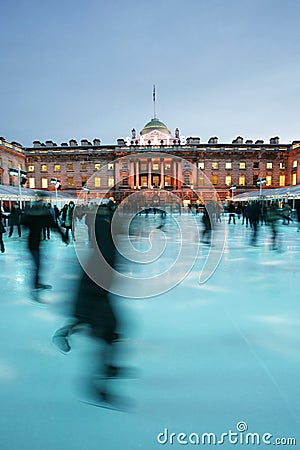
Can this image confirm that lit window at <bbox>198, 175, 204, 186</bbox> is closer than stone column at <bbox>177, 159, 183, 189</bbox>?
Yes

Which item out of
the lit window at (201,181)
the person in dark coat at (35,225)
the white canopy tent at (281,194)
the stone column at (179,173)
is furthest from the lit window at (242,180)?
the person in dark coat at (35,225)

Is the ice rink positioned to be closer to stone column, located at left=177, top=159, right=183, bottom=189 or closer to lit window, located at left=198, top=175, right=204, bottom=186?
lit window, located at left=198, top=175, right=204, bottom=186

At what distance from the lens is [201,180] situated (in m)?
53.7

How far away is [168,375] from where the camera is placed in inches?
85.4

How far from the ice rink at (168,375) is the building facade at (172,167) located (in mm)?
49168

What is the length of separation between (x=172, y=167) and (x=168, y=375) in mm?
56315

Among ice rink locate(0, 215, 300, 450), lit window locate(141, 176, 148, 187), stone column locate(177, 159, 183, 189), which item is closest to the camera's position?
ice rink locate(0, 215, 300, 450)

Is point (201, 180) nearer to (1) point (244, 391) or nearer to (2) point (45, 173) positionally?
(2) point (45, 173)

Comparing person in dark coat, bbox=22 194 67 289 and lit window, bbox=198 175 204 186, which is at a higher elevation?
lit window, bbox=198 175 204 186

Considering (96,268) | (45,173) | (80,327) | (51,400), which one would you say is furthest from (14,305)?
(45,173)

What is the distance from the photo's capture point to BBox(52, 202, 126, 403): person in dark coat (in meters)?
2.17

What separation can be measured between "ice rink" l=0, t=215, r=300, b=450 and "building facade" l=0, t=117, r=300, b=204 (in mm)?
49168

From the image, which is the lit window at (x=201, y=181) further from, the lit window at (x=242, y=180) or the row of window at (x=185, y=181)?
the lit window at (x=242, y=180)

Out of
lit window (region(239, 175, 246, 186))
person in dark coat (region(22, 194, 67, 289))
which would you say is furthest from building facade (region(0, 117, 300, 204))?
person in dark coat (region(22, 194, 67, 289))
